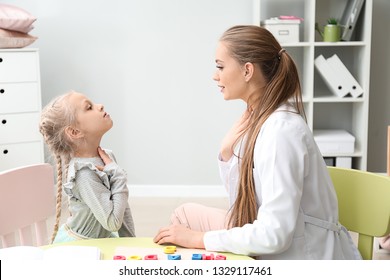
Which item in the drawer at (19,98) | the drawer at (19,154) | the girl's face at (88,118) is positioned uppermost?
the girl's face at (88,118)

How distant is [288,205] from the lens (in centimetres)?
148

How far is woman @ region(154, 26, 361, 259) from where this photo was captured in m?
1.48

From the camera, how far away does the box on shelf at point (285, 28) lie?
3701 mm

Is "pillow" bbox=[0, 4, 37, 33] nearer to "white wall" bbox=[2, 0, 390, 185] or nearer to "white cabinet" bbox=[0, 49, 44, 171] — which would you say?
"white cabinet" bbox=[0, 49, 44, 171]

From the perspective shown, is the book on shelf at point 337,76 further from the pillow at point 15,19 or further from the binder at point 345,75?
the pillow at point 15,19

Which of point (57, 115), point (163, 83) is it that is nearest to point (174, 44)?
point (163, 83)

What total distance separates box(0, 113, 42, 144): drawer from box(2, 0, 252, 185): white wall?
1.34ft

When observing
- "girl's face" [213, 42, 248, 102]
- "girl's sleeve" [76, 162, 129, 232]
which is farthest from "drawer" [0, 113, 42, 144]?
"girl's face" [213, 42, 248, 102]

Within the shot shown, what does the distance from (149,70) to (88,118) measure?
85.7 inches

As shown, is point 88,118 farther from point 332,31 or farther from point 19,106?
point 332,31

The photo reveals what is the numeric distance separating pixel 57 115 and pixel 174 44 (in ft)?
7.17

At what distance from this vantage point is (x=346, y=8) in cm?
382

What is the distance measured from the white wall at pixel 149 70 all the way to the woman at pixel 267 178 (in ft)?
7.28

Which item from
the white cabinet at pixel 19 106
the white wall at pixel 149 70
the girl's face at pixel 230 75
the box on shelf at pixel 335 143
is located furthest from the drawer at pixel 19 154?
the girl's face at pixel 230 75
